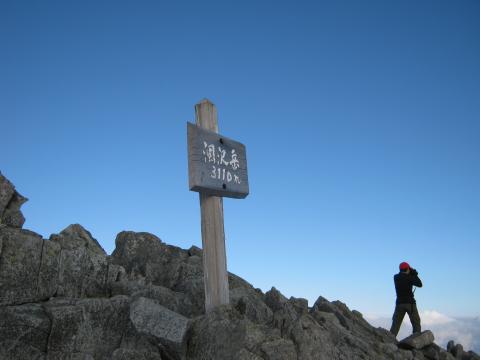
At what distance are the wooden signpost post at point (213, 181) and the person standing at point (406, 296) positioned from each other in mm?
11558

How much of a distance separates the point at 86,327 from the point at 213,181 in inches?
160

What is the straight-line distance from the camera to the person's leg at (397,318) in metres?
18.9

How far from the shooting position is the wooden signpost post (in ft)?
31.0

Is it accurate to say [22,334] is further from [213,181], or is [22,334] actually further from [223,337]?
[213,181]

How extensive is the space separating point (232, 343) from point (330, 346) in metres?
3.76

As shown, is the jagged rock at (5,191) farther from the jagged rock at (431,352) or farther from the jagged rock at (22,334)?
the jagged rock at (431,352)

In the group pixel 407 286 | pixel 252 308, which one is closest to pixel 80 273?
pixel 252 308

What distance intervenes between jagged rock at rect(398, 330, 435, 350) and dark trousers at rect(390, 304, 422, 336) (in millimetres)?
1110

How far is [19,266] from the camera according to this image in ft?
30.9

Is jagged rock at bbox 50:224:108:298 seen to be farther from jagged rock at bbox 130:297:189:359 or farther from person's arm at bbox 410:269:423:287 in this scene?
person's arm at bbox 410:269:423:287

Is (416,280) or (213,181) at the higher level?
(213,181)

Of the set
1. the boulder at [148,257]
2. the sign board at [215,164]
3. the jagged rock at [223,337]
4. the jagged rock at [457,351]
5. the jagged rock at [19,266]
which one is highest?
the sign board at [215,164]

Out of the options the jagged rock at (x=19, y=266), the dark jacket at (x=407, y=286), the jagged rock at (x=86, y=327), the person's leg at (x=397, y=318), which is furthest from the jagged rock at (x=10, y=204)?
the person's leg at (x=397, y=318)

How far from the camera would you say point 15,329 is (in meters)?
7.83
